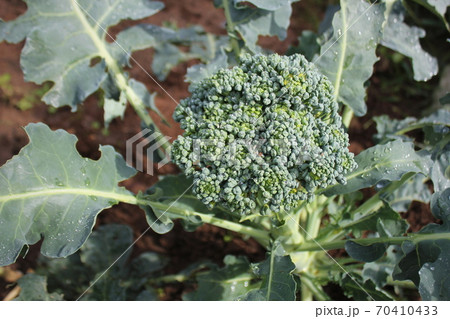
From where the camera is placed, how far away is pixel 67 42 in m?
1.79

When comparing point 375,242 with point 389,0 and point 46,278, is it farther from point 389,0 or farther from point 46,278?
point 46,278

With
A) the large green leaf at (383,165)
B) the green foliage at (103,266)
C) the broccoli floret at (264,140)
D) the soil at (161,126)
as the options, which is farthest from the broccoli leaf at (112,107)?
the large green leaf at (383,165)

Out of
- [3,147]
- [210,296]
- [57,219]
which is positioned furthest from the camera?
[3,147]

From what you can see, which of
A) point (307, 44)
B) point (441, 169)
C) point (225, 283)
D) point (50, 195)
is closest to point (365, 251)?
point (441, 169)

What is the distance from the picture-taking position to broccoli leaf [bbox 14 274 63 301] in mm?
1768

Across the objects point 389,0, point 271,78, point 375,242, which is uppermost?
point 389,0

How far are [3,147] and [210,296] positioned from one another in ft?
5.09

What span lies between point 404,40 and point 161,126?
1416 mm

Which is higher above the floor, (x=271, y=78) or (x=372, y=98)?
(x=271, y=78)

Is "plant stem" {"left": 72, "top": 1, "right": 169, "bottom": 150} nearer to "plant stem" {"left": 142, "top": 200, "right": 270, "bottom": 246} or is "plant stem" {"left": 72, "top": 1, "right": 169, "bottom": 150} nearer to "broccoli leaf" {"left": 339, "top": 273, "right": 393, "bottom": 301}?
"plant stem" {"left": 142, "top": 200, "right": 270, "bottom": 246}

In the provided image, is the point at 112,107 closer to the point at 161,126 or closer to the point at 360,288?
the point at 161,126

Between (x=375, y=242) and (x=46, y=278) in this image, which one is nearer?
(x=375, y=242)

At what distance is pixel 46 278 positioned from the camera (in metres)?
1.91
